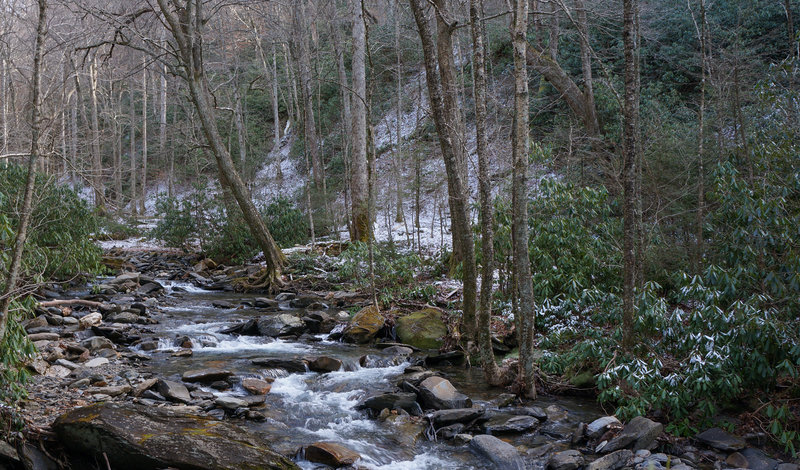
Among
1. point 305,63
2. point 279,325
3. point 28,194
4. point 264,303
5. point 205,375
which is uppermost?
point 305,63

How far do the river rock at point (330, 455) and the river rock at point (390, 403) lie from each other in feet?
3.89

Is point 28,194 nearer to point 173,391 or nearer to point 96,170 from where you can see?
point 96,170

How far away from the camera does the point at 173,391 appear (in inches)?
251

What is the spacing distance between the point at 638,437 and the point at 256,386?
14.5 feet

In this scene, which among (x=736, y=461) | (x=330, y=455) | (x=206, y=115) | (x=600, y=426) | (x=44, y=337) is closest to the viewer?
(x=736, y=461)

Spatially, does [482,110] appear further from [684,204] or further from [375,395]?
[684,204]

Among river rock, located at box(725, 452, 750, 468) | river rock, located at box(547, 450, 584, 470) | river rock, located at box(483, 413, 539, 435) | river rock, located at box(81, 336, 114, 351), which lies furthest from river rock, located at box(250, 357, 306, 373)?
river rock, located at box(725, 452, 750, 468)

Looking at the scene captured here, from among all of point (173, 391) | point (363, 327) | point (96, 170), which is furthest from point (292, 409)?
point (96, 170)

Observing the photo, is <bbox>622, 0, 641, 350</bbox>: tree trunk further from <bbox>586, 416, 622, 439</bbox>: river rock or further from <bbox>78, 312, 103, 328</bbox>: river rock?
<bbox>78, 312, 103, 328</bbox>: river rock

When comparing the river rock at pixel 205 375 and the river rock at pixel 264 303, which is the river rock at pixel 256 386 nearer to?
the river rock at pixel 205 375

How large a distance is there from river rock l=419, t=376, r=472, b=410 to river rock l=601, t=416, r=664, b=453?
1.69 metres

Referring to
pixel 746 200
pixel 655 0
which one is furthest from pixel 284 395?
pixel 655 0

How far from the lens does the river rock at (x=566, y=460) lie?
4.98m

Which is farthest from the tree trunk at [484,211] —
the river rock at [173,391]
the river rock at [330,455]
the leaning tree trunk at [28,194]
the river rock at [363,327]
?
the leaning tree trunk at [28,194]
